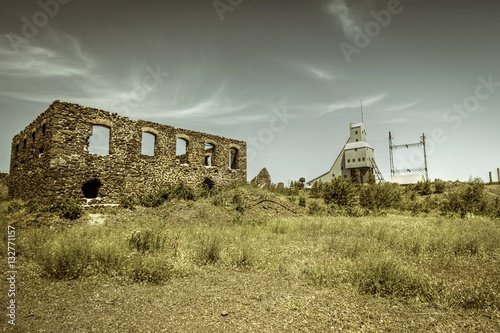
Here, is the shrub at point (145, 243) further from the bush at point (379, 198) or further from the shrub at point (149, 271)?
the bush at point (379, 198)

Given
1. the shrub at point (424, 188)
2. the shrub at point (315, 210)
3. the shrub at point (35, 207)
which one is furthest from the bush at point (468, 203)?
the shrub at point (35, 207)

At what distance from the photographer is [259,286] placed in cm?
457

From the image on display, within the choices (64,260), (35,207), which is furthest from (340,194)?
(35,207)

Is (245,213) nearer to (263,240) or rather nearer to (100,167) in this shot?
(263,240)

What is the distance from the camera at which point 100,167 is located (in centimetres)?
1440

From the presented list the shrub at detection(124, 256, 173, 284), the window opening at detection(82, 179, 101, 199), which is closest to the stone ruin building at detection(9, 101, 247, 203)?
the window opening at detection(82, 179, 101, 199)

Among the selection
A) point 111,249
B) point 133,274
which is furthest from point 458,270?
point 111,249

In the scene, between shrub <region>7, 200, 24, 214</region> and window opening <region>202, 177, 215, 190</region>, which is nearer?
shrub <region>7, 200, 24, 214</region>

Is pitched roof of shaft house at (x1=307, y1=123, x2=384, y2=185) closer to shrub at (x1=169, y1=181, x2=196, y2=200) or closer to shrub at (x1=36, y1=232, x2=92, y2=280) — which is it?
shrub at (x1=169, y1=181, x2=196, y2=200)

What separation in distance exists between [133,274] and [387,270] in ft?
14.6

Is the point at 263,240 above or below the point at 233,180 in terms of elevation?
below

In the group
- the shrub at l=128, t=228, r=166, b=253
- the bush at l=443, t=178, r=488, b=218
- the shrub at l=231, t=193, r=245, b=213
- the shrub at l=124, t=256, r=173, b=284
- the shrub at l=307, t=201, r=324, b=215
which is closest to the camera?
the shrub at l=124, t=256, r=173, b=284

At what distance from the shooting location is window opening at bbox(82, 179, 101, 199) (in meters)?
14.4

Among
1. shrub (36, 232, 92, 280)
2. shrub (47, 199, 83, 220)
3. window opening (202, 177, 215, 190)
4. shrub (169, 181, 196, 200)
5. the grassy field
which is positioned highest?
window opening (202, 177, 215, 190)
